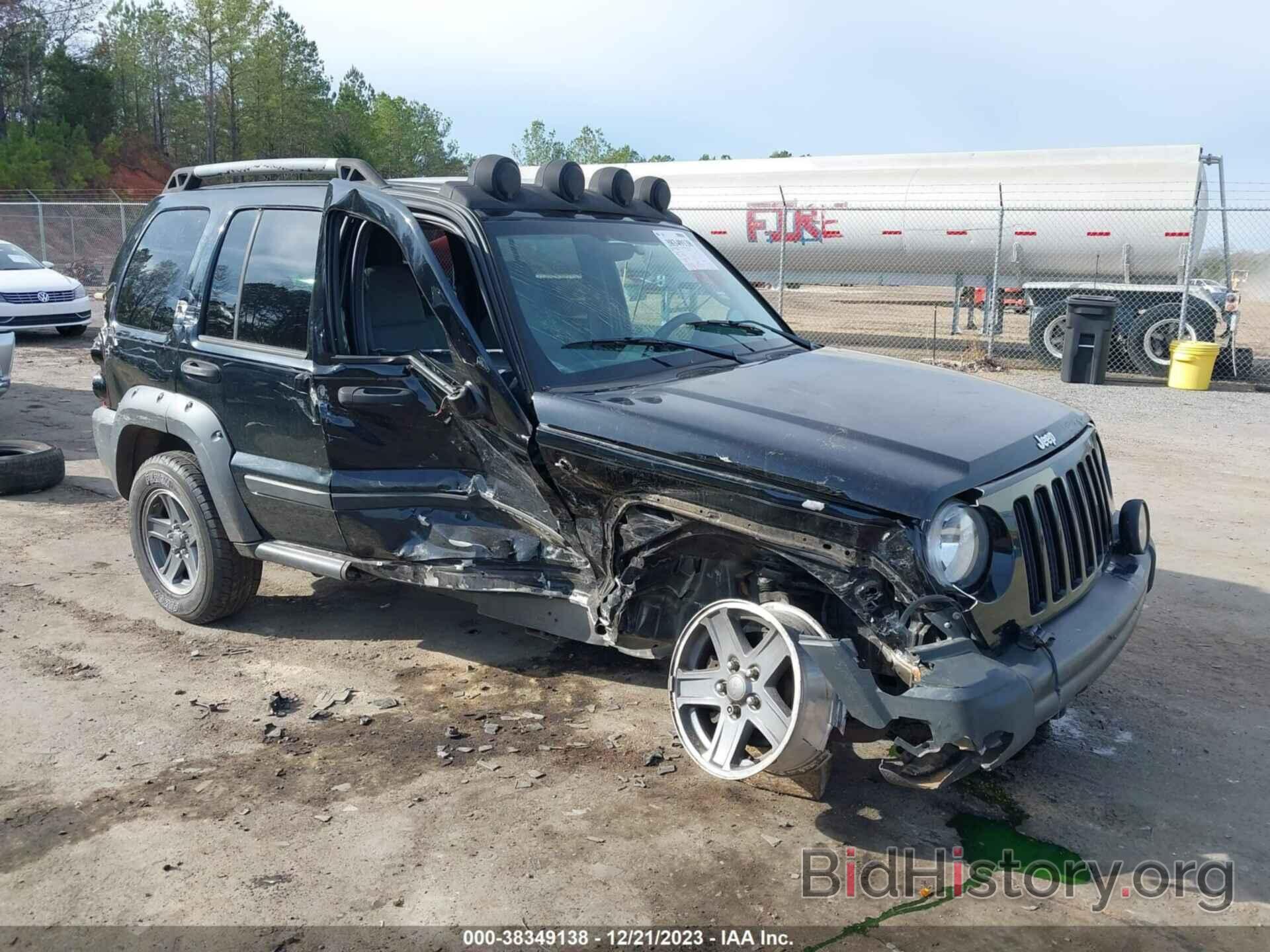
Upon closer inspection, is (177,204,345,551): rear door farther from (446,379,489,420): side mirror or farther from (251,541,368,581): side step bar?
(446,379,489,420): side mirror

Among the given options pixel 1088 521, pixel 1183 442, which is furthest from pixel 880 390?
pixel 1183 442

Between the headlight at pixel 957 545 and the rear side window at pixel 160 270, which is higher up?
the rear side window at pixel 160 270

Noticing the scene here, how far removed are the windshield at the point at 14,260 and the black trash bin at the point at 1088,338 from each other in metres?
15.9

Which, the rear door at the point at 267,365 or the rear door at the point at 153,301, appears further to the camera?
the rear door at the point at 153,301

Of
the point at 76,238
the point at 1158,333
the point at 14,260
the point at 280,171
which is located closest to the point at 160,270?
the point at 280,171

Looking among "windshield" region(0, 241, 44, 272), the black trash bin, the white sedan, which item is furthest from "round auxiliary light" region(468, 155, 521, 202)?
"windshield" region(0, 241, 44, 272)

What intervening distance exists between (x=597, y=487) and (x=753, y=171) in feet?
63.3

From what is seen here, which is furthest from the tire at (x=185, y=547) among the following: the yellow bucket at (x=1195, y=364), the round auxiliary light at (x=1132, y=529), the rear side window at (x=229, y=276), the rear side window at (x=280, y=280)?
the yellow bucket at (x=1195, y=364)

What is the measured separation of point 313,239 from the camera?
470 centimetres

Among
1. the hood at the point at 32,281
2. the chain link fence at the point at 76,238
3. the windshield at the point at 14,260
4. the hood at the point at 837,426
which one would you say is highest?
the chain link fence at the point at 76,238

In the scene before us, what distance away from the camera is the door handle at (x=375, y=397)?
431cm

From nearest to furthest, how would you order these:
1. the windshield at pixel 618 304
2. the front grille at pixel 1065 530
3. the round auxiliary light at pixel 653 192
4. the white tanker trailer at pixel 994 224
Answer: the front grille at pixel 1065 530, the windshield at pixel 618 304, the round auxiliary light at pixel 653 192, the white tanker trailer at pixel 994 224

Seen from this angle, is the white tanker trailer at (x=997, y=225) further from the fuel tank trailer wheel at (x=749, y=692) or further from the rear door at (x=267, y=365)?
the fuel tank trailer wheel at (x=749, y=692)

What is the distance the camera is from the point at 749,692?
3.55 metres
